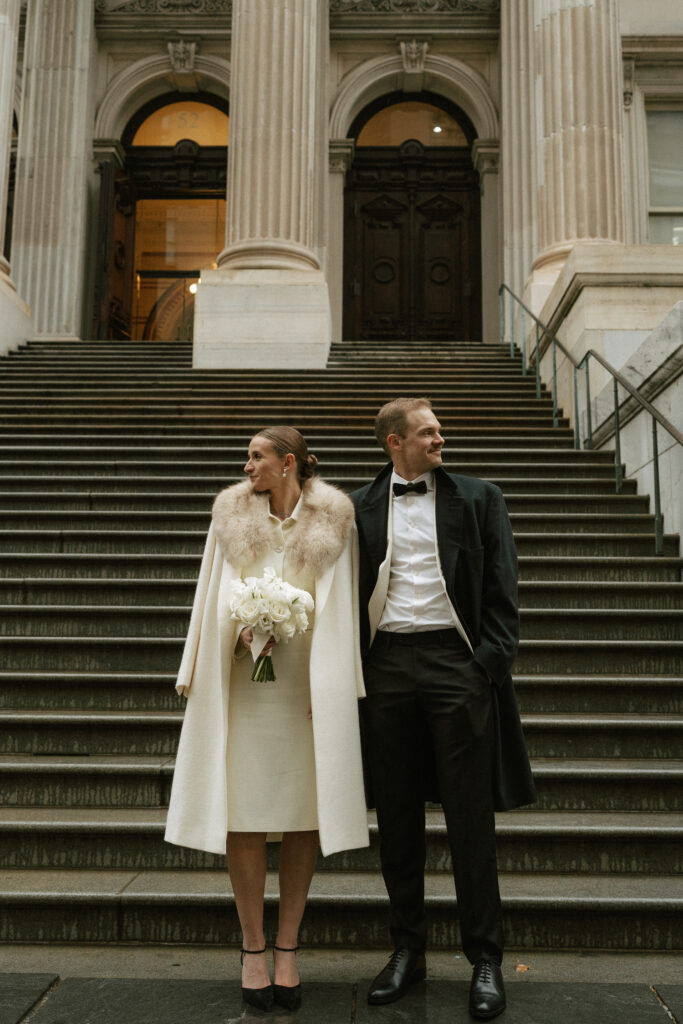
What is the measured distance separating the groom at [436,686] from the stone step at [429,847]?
96 centimetres

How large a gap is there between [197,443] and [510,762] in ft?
20.4

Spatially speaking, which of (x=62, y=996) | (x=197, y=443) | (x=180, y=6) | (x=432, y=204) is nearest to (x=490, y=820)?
(x=62, y=996)

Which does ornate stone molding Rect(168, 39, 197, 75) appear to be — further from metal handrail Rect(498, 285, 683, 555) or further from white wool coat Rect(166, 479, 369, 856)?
white wool coat Rect(166, 479, 369, 856)

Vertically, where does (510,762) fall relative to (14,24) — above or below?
below

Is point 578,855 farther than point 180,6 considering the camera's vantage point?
No

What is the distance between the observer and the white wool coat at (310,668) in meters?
2.90

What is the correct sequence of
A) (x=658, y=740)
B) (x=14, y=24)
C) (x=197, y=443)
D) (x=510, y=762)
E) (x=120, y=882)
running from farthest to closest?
1. (x=14, y=24)
2. (x=197, y=443)
3. (x=658, y=740)
4. (x=120, y=882)
5. (x=510, y=762)

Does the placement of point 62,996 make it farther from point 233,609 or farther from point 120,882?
point 233,609

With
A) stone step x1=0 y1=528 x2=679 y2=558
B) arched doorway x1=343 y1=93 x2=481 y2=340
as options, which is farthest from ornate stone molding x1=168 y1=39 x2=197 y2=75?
stone step x1=0 y1=528 x2=679 y2=558

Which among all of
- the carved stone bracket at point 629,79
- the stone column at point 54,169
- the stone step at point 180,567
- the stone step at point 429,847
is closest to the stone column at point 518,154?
the carved stone bracket at point 629,79

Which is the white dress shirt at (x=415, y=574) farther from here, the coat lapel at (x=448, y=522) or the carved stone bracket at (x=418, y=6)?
the carved stone bracket at (x=418, y=6)

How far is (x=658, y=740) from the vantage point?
4711mm

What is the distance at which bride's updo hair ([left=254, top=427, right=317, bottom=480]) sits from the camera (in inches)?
122

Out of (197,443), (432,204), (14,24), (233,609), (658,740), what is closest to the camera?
(233,609)
